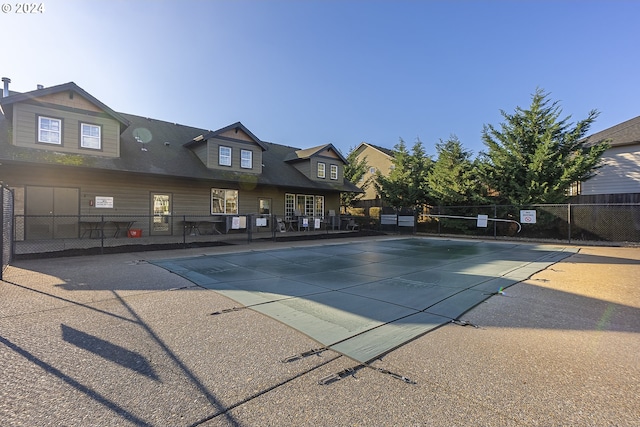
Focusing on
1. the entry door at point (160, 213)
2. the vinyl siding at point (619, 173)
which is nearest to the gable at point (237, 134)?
the entry door at point (160, 213)

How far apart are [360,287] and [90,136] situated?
46.5 ft

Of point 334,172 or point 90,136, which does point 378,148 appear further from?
point 90,136

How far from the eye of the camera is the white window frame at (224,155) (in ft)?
57.3

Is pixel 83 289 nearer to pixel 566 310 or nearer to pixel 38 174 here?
pixel 566 310

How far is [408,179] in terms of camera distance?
2384cm

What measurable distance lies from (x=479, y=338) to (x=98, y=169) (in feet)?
48.9

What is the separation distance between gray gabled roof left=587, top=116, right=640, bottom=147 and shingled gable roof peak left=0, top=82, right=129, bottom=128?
24.5 metres

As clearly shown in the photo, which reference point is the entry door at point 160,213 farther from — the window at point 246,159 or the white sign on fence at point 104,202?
the window at point 246,159

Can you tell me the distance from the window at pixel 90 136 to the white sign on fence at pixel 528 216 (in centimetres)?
2102

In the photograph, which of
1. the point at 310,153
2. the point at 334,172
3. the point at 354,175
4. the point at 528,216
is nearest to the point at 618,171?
the point at 528,216

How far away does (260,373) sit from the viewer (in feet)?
9.21

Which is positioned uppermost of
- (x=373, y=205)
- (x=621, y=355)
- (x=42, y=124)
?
(x=42, y=124)

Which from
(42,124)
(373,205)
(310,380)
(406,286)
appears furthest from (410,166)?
(310,380)

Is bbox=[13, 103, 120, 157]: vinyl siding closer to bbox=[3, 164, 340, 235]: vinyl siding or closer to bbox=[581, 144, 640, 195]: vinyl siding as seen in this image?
bbox=[3, 164, 340, 235]: vinyl siding
